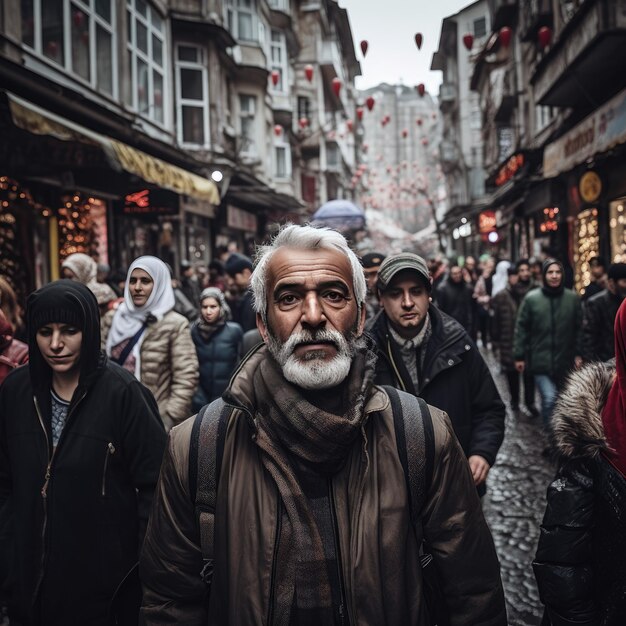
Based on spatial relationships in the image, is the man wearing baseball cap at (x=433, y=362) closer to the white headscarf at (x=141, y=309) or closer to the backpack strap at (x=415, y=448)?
the backpack strap at (x=415, y=448)

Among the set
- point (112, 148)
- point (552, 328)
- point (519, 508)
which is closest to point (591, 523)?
point (519, 508)

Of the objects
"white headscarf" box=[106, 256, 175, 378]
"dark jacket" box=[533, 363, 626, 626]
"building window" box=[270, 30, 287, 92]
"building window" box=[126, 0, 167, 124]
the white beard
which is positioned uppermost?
"building window" box=[270, 30, 287, 92]

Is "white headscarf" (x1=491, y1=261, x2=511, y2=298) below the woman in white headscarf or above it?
above

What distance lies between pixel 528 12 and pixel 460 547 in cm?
2257

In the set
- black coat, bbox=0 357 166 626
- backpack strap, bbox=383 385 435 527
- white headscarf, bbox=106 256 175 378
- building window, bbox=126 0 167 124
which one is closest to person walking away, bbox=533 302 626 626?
backpack strap, bbox=383 385 435 527

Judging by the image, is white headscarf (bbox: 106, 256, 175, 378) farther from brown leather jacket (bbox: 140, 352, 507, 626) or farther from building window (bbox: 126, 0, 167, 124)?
building window (bbox: 126, 0, 167, 124)

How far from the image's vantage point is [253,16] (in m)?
25.8

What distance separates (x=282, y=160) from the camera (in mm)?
32781

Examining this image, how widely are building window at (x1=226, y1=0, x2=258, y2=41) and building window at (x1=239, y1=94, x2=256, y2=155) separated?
7.34 ft

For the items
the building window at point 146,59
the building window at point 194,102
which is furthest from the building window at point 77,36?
the building window at point 194,102

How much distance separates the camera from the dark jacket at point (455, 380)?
148 inches

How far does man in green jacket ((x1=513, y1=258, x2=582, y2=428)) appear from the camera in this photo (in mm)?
7859

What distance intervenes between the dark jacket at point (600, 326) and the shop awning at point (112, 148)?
19.2 ft

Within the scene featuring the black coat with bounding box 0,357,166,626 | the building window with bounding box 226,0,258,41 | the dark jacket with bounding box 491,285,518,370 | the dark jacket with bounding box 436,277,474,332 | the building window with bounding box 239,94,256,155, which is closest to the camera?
the black coat with bounding box 0,357,166,626
